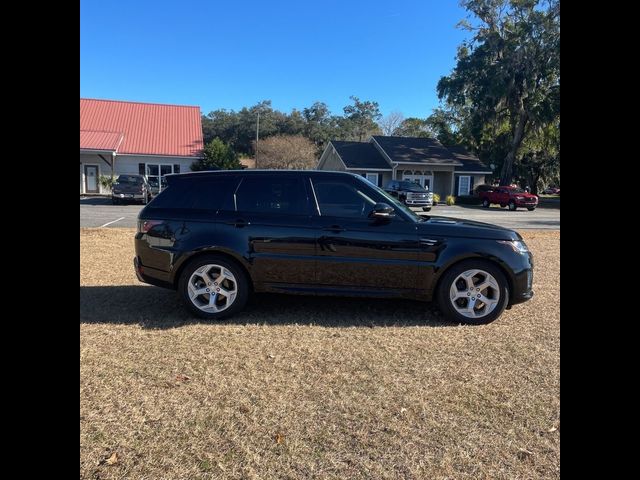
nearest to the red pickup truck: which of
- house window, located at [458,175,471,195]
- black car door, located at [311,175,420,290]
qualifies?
house window, located at [458,175,471,195]

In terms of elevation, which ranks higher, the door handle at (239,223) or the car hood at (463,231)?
the door handle at (239,223)

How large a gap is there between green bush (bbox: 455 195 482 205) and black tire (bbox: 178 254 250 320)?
34062 millimetres

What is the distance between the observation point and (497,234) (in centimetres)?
500

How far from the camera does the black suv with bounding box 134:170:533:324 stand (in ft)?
16.2

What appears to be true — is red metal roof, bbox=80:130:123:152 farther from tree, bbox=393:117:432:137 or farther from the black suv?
tree, bbox=393:117:432:137

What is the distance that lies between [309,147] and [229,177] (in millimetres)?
40702

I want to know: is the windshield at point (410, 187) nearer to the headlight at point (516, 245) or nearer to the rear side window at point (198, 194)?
the headlight at point (516, 245)

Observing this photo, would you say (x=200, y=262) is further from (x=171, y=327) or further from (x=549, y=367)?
(x=549, y=367)

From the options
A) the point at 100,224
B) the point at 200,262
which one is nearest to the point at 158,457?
the point at 200,262

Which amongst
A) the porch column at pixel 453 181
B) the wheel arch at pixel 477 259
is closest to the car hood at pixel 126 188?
the wheel arch at pixel 477 259

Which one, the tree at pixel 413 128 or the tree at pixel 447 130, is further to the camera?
the tree at pixel 413 128

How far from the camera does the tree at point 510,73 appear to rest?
121 ft

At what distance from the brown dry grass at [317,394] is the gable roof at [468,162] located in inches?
1464

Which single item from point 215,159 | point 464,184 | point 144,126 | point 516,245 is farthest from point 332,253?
point 464,184
